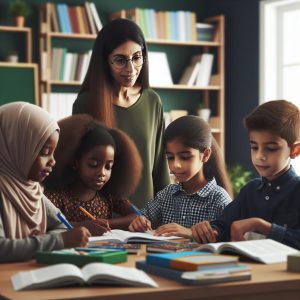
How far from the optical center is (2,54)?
6.86 metres

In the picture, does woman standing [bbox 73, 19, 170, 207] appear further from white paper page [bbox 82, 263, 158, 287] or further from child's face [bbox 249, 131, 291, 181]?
white paper page [bbox 82, 263, 158, 287]

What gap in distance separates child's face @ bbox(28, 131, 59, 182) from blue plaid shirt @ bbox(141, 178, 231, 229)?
0.87m

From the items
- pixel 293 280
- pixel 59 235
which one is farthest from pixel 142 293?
pixel 59 235

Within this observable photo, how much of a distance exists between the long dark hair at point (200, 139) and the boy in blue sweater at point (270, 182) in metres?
0.44

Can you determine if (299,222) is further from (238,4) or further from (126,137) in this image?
(238,4)

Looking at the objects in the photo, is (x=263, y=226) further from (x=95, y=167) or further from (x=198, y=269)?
(x=95, y=167)

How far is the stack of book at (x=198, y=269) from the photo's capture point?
5.74 feet

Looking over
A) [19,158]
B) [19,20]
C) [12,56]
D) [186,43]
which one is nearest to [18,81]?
[12,56]

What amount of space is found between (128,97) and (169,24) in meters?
4.12

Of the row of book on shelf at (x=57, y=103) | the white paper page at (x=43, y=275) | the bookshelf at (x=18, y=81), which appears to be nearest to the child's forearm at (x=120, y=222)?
the white paper page at (x=43, y=275)

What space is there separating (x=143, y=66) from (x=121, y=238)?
108 centimetres

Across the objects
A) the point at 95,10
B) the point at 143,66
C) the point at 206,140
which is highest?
the point at 95,10

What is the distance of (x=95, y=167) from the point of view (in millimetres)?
2867

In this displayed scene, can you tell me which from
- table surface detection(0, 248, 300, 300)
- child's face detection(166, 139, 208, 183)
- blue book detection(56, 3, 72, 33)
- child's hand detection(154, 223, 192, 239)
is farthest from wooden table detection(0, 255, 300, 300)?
blue book detection(56, 3, 72, 33)
